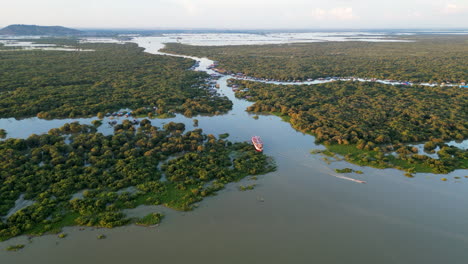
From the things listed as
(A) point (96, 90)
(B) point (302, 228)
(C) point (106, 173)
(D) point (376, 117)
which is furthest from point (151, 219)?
(A) point (96, 90)

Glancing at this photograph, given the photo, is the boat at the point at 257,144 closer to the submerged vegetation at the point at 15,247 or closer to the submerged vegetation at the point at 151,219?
the submerged vegetation at the point at 151,219

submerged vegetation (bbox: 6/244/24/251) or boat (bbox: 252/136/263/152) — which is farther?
boat (bbox: 252/136/263/152)

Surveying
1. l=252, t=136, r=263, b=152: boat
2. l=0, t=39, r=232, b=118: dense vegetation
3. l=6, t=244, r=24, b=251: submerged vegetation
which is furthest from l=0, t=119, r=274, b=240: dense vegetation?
l=0, t=39, r=232, b=118: dense vegetation

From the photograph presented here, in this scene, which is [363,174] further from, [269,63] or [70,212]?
[269,63]

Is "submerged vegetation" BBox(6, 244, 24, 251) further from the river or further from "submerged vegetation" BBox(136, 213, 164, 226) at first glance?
"submerged vegetation" BBox(136, 213, 164, 226)

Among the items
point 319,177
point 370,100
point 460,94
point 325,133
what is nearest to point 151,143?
point 319,177

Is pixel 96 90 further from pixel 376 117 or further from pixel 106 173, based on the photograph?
pixel 376 117
